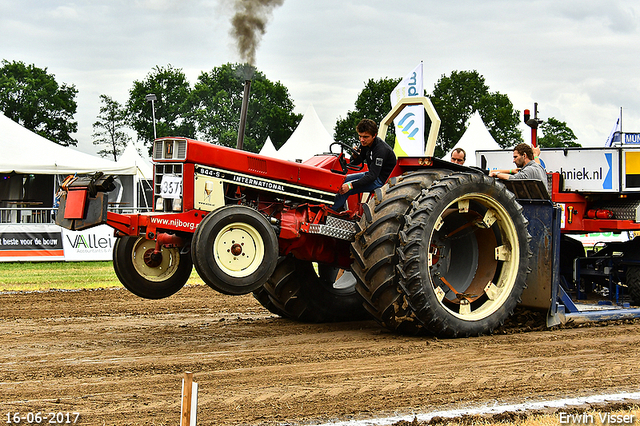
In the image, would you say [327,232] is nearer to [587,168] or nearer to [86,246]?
[587,168]

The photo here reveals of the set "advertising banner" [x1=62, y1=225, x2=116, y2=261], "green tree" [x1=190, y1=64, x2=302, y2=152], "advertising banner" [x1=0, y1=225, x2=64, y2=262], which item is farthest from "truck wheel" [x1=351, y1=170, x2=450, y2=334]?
"green tree" [x1=190, y1=64, x2=302, y2=152]

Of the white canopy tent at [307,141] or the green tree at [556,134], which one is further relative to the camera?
the green tree at [556,134]

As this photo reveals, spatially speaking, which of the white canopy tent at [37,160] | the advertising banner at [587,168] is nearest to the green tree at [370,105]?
the white canopy tent at [37,160]

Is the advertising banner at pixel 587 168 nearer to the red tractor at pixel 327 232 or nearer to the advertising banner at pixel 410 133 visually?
the red tractor at pixel 327 232

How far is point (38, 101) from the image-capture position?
208 ft

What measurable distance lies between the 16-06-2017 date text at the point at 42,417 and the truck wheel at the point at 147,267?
2.35 meters

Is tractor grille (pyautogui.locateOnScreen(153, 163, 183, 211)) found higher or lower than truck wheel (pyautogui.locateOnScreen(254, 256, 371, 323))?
higher

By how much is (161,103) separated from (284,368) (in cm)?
6224

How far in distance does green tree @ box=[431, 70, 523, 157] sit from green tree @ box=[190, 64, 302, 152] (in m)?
14.7

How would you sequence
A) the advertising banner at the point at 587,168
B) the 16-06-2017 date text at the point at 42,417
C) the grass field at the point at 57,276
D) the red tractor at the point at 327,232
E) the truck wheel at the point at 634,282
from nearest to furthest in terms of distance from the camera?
the 16-06-2017 date text at the point at 42,417
the red tractor at the point at 327,232
the truck wheel at the point at 634,282
the advertising banner at the point at 587,168
the grass field at the point at 57,276

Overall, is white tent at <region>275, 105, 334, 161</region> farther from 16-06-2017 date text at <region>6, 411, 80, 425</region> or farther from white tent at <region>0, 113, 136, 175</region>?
16-06-2017 date text at <region>6, 411, 80, 425</region>

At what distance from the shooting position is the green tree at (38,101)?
62.0 metres

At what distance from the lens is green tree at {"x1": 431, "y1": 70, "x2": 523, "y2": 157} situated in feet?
216

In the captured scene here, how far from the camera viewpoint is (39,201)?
26797mm
